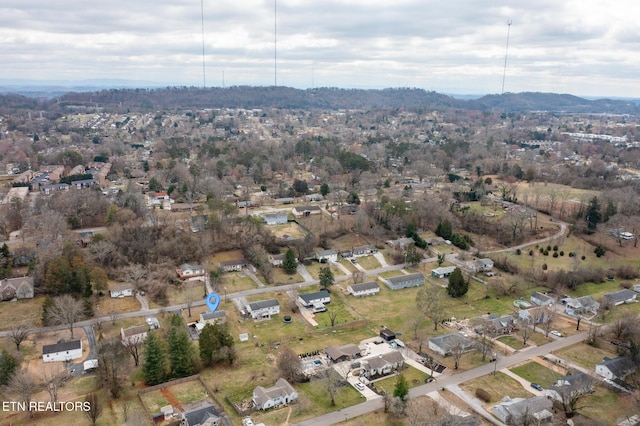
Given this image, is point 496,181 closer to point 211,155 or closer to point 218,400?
point 211,155

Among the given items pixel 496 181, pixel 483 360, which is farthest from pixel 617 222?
pixel 483 360

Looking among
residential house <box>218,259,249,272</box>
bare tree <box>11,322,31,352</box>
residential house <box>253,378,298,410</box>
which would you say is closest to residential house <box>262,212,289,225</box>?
residential house <box>218,259,249,272</box>

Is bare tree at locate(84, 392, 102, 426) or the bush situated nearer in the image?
bare tree at locate(84, 392, 102, 426)

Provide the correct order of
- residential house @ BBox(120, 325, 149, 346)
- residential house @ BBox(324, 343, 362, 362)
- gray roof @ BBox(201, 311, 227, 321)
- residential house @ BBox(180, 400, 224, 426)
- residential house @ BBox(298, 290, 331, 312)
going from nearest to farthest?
residential house @ BBox(180, 400, 224, 426)
residential house @ BBox(324, 343, 362, 362)
residential house @ BBox(120, 325, 149, 346)
gray roof @ BBox(201, 311, 227, 321)
residential house @ BBox(298, 290, 331, 312)

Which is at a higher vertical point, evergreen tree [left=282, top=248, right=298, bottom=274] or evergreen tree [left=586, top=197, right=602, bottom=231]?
evergreen tree [left=586, top=197, right=602, bottom=231]

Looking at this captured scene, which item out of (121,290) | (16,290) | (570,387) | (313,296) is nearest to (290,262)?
(313,296)

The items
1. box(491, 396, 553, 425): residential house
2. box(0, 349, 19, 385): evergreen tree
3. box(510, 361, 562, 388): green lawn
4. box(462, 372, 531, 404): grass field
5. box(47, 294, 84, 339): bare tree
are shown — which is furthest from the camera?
box(47, 294, 84, 339): bare tree

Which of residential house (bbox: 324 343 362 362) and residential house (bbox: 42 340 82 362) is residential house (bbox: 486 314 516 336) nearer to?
residential house (bbox: 324 343 362 362)

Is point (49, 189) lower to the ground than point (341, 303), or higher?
higher
